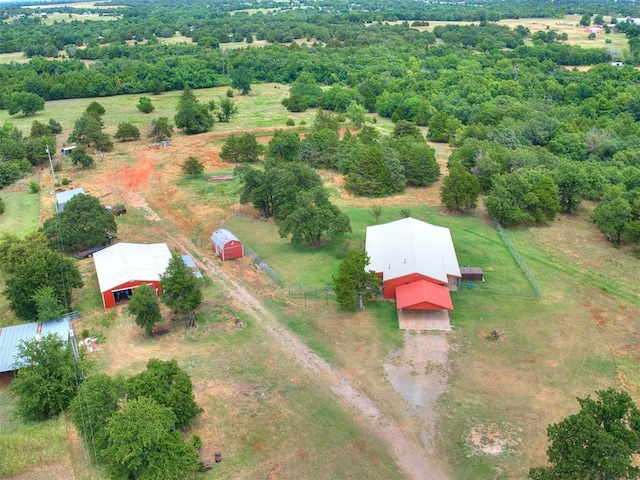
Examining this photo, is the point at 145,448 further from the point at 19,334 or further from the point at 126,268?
the point at 126,268

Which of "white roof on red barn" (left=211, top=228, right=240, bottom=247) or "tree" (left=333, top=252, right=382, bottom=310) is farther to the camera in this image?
"white roof on red barn" (left=211, top=228, right=240, bottom=247)

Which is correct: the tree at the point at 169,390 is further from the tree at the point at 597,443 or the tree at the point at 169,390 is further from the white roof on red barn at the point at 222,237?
the white roof on red barn at the point at 222,237

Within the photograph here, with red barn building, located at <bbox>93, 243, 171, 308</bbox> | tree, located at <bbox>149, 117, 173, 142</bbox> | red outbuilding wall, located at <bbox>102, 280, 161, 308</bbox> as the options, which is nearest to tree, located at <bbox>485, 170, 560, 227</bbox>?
red barn building, located at <bbox>93, 243, 171, 308</bbox>

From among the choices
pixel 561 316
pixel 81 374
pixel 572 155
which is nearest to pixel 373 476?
pixel 81 374

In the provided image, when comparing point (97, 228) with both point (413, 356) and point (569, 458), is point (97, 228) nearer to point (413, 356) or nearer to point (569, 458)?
Result: point (413, 356)

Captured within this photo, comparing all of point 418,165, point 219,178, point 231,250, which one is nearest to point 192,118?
point 219,178

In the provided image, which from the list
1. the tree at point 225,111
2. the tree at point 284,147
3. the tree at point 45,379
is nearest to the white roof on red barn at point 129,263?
the tree at point 45,379

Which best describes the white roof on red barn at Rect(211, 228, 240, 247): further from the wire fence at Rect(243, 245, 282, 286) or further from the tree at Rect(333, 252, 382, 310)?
the tree at Rect(333, 252, 382, 310)
